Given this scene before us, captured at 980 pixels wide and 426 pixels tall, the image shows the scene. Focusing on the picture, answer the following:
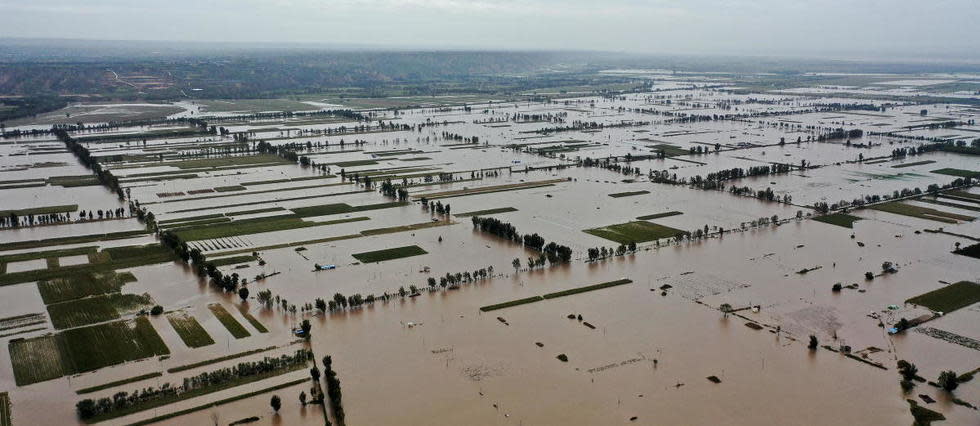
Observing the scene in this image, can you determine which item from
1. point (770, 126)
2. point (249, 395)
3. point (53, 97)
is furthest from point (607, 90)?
point (249, 395)

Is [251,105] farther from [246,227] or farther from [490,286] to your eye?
[490,286]

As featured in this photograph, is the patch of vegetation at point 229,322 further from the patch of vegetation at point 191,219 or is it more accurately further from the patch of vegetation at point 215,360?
the patch of vegetation at point 191,219

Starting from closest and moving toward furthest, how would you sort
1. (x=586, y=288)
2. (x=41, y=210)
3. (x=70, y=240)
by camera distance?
(x=586, y=288)
(x=70, y=240)
(x=41, y=210)

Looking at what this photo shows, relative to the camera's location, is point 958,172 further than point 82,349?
Yes

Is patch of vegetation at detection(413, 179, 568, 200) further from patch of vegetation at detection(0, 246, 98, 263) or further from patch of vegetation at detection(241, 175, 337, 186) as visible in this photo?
patch of vegetation at detection(0, 246, 98, 263)

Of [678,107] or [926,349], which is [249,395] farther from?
[678,107]

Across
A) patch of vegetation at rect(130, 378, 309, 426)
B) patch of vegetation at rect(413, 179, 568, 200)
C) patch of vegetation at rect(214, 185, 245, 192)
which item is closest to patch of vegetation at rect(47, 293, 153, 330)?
patch of vegetation at rect(130, 378, 309, 426)

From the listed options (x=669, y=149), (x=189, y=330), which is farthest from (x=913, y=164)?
(x=189, y=330)

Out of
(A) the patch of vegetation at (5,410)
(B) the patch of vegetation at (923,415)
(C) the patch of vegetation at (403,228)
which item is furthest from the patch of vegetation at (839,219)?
(A) the patch of vegetation at (5,410)
